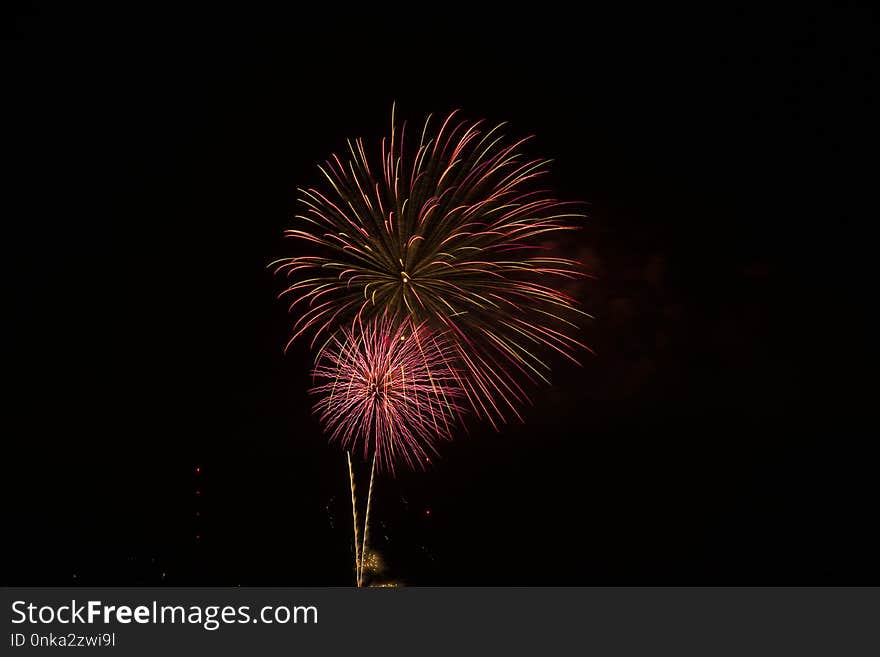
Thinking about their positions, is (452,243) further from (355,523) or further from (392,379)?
(355,523)

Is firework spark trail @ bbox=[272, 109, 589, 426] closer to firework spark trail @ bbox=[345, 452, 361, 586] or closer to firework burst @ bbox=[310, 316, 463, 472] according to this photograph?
firework burst @ bbox=[310, 316, 463, 472]

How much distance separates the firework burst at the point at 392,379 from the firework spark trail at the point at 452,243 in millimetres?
192

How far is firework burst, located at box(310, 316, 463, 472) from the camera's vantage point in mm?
8938

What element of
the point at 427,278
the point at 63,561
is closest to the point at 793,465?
the point at 427,278

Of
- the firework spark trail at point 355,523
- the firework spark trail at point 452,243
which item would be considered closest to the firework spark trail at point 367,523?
the firework spark trail at point 355,523

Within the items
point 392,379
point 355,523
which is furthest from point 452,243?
point 355,523

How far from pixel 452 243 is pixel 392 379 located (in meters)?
1.97

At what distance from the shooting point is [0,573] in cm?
1057

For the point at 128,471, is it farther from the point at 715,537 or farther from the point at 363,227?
the point at 715,537

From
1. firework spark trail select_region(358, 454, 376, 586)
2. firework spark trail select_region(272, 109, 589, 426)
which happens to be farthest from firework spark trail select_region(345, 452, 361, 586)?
firework spark trail select_region(272, 109, 589, 426)

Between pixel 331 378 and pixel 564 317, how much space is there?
3473 mm

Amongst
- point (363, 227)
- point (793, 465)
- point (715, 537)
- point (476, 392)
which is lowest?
point (715, 537)

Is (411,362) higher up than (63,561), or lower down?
higher up

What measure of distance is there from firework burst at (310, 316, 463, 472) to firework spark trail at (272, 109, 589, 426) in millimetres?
192
